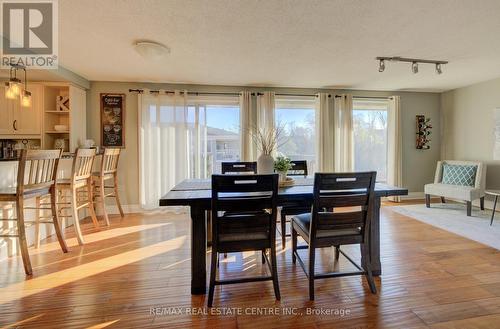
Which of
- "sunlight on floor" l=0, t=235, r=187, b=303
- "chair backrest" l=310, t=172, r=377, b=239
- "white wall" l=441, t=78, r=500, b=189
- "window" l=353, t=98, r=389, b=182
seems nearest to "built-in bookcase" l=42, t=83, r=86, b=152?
"sunlight on floor" l=0, t=235, r=187, b=303

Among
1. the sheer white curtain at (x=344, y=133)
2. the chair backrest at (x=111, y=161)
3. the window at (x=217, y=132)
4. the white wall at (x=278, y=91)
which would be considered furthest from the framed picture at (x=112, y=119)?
the sheer white curtain at (x=344, y=133)

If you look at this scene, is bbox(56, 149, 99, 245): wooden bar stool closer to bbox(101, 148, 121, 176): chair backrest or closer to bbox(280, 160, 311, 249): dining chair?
bbox(101, 148, 121, 176): chair backrest

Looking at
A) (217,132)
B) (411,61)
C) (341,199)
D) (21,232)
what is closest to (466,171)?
(411,61)

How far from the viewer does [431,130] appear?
17.4 feet

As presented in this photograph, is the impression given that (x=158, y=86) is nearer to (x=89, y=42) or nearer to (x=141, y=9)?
(x=89, y=42)

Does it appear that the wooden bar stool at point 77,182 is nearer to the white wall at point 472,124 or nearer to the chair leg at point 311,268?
the chair leg at point 311,268

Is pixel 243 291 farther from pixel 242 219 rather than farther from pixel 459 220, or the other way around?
pixel 459 220

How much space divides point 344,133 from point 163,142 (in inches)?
130

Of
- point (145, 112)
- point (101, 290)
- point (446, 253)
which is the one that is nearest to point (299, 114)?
point (145, 112)

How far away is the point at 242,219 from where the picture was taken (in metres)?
1.78

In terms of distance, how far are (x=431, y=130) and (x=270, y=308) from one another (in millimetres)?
5340

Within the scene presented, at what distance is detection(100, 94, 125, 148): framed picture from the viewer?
14.2 feet

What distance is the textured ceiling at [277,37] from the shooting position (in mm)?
2096

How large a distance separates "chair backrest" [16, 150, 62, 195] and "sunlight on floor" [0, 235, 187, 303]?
767mm
